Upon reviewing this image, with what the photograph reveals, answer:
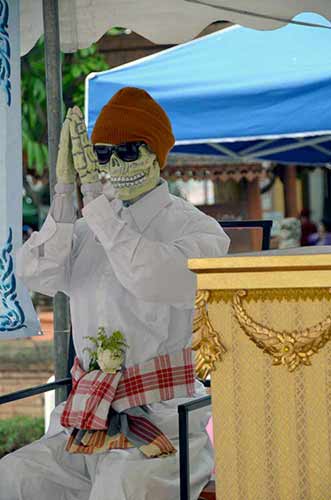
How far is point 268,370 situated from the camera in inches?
106

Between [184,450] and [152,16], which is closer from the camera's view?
[184,450]

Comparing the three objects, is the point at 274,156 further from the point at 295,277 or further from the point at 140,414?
the point at 295,277

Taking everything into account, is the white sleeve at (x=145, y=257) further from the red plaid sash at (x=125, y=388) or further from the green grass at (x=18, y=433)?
the green grass at (x=18, y=433)

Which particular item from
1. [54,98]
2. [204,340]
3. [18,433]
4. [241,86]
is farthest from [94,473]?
[18,433]

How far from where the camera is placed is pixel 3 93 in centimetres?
445

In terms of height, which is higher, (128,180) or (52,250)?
(128,180)

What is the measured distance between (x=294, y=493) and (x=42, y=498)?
1.19 metres

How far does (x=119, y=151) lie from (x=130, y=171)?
0.24 feet

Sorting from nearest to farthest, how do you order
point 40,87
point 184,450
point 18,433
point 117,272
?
1. point 184,450
2. point 117,272
3. point 18,433
4. point 40,87

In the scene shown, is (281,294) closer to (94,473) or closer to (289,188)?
(94,473)

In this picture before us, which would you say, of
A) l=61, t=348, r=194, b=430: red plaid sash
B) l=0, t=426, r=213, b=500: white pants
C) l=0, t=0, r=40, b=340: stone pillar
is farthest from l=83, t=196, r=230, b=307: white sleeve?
l=0, t=0, r=40, b=340: stone pillar

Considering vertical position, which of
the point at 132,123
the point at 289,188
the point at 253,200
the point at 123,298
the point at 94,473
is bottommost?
the point at 94,473

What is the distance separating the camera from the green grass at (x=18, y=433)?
10.4m

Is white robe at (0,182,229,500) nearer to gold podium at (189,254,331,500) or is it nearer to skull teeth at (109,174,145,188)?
skull teeth at (109,174,145,188)
